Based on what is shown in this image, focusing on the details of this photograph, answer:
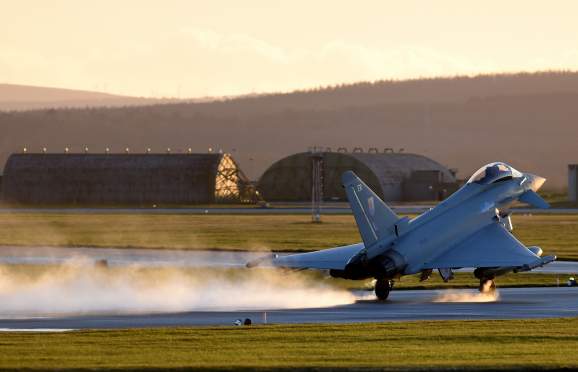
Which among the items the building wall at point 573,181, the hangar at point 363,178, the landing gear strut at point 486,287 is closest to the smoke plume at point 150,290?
the landing gear strut at point 486,287

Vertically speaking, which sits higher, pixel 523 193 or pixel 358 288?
pixel 523 193

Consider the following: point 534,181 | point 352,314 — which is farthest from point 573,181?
point 352,314

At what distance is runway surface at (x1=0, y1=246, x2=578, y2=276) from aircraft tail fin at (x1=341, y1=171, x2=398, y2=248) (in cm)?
1517

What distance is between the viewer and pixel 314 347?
19.0m

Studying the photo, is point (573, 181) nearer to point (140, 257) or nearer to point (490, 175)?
point (140, 257)

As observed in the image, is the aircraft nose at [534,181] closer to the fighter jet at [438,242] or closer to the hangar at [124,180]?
the fighter jet at [438,242]

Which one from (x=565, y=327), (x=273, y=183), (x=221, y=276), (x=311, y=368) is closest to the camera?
(x=311, y=368)

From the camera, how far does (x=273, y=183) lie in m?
168

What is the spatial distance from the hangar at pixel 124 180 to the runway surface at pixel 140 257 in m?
91.3

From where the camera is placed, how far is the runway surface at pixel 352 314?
2433 centimetres

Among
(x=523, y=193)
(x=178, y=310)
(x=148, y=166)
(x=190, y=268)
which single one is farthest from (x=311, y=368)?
(x=148, y=166)

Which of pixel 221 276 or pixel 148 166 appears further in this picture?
pixel 148 166

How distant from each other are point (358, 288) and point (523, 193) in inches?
323

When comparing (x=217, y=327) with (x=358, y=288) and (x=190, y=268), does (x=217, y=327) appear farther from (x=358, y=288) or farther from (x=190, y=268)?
(x=190, y=268)
